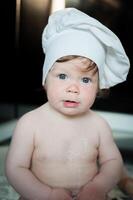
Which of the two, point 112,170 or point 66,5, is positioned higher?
point 66,5

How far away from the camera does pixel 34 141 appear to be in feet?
1.82

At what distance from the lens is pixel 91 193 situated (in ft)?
1.75

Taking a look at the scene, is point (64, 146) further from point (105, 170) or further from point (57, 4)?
point (57, 4)

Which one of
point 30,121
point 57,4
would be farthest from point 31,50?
point 30,121

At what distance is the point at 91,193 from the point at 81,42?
0.66 feet

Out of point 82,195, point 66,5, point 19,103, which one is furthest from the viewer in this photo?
point 19,103

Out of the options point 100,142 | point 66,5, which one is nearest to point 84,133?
point 100,142

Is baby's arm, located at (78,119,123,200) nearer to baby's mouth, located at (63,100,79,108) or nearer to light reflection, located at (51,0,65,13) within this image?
baby's mouth, located at (63,100,79,108)

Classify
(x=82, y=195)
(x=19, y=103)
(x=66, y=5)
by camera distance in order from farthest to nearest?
1. (x=19, y=103)
2. (x=66, y=5)
3. (x=82, y=195)

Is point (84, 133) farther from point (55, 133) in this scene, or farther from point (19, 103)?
point (19, 103)

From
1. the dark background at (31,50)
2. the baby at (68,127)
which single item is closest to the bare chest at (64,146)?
the baby at (68,127)

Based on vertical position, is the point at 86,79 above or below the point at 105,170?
above

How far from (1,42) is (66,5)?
182 mm

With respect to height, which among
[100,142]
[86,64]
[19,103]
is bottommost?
[19,103]
